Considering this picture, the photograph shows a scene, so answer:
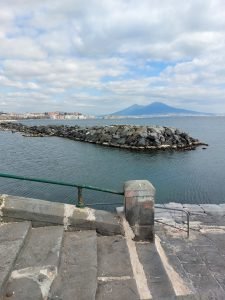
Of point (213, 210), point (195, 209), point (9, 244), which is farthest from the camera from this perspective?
point (195, 209)

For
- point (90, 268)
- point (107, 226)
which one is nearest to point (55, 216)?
point (107, 226)

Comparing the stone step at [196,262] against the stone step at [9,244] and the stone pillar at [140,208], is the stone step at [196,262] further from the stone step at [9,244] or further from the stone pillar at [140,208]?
the stone step at [9,244]

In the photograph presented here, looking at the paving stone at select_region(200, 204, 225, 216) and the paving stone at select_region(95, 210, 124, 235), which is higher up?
the paving stone at select_region(95, 210, 124, 235)

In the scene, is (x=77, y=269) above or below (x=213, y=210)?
above

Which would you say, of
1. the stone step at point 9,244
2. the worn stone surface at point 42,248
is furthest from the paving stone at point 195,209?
the stone step at point 9,244

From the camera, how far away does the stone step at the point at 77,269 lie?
14.0ft

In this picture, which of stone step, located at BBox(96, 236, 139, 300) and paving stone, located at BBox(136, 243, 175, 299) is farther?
paving stone, located at BBox(136, 243, 175, 299)

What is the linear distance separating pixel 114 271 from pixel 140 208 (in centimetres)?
146

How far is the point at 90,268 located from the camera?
4.81 meters

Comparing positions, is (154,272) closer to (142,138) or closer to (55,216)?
(55,216)

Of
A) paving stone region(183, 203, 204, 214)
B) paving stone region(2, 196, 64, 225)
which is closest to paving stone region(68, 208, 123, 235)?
paving stone region(2, 196, 64, 225)

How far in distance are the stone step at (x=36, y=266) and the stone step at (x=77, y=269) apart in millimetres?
129

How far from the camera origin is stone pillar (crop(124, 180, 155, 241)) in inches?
238

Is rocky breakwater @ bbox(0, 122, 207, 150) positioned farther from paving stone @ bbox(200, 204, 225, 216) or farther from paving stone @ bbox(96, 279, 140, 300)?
paving stone @ bbox(96, 279, 140, 300)
